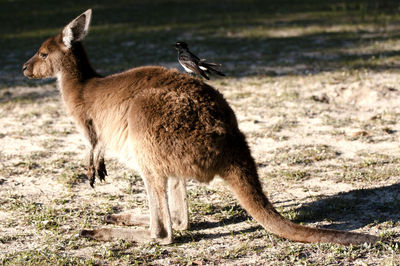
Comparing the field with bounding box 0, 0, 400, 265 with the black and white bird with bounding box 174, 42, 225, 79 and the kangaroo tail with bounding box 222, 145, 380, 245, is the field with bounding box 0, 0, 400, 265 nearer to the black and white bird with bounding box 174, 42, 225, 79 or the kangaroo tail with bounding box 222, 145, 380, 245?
the kangaroo tail with bounding box 222, 145, 380, 245

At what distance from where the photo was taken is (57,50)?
12.2 ft

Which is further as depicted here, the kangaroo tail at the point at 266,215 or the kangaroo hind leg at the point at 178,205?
the kangaroo hind leg at the point at 178,205

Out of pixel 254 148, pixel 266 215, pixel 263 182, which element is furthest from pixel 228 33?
pixel 266 215

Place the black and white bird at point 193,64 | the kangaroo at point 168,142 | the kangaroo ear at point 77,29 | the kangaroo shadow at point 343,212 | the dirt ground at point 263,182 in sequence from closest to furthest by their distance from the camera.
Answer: the kangaroo at point 168,142 < the dirt ground at point 263,182 < the kangaroo shadow at point 343,212 < the kangaroo ear at point 77,29 < the black and white bird at point 193,64

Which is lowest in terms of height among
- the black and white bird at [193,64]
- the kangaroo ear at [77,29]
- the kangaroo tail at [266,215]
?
the kangaroo tail at [266,215]

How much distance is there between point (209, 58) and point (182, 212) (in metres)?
4.94

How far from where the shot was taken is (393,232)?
3.16m

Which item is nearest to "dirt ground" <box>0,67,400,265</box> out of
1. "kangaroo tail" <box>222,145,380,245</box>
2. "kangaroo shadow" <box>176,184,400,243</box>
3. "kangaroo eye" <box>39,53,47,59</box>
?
"kangaroo shadow" <box>176,184,400,243</box>

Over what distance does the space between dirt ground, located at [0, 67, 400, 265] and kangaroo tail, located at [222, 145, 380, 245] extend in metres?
0.11

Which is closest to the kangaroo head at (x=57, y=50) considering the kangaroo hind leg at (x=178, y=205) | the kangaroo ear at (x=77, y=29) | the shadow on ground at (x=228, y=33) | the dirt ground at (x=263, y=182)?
the kangaroo ear at (x=77, y=29)

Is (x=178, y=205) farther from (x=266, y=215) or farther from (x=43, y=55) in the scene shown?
(x=43, y=55)

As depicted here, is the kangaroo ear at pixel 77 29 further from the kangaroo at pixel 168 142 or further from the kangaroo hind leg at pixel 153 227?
the kangaroo hind leg at pixel 153 227

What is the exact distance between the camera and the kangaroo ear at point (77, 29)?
3.54 m

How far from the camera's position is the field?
10.4 feet
